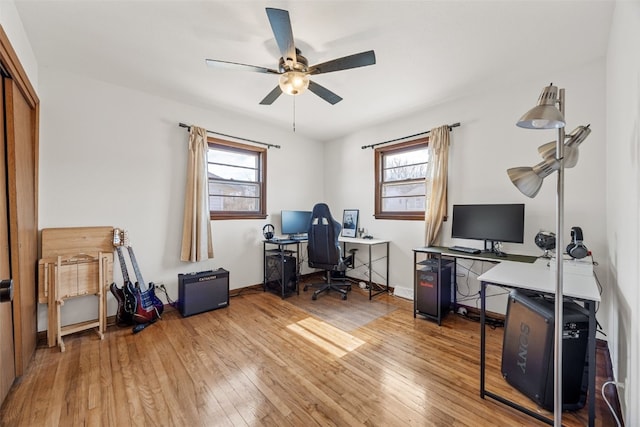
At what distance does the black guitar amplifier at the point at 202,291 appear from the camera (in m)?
2.97

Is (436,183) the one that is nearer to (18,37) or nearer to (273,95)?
(273,95)

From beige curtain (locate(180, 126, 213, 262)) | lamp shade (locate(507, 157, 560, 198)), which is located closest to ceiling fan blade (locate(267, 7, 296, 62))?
lamp shade (locate(507, 157, 560, 198))

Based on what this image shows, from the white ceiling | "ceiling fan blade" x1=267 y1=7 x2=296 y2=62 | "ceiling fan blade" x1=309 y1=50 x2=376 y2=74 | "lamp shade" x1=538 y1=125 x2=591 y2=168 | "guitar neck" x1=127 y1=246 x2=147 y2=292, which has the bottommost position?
"guitar neck" x1=127 y1=246 x2=147 y2=292

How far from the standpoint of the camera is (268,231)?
3.96m

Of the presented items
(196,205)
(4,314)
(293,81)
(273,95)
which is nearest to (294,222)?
(196,205)

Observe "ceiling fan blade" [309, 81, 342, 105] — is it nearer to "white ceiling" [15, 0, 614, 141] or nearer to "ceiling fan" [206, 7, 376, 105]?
"ceiling fan" [206, 7, 376, 105]

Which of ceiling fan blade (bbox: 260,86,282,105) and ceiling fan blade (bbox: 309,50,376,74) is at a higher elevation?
ceiling fan blade (bbox: 260,86,282,105)

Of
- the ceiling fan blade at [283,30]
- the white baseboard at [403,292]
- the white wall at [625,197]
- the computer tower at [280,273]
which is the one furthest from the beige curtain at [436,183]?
the ceiling fan blade at [283,30]

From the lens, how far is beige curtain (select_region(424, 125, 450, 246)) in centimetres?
322

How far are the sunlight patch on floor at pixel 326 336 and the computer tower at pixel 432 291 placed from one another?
0.92 meters

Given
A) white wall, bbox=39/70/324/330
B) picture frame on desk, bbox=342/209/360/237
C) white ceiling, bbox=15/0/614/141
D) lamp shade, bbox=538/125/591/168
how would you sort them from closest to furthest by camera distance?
lamp shade, bbox=538/125/591/168 < white ceiling, bbox=15/0/614/141 < white wall, bbox=39/70/324/330 < picture frame on desk, bbox=342/209/360/237

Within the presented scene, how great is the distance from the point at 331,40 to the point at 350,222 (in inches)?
111

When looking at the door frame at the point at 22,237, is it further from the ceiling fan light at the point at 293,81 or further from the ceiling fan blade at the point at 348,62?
the ceiling fan blade at the point at 348,62

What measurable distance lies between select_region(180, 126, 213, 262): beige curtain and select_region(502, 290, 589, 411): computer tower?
321 cm
